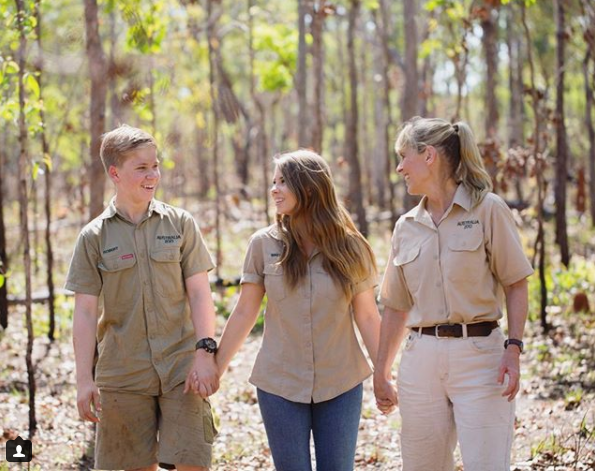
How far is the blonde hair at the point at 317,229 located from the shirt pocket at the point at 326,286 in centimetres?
2

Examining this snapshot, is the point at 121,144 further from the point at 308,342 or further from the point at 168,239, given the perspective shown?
the point at 308,342

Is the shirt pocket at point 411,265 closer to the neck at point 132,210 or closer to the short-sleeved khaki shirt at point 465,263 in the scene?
the short-sleeved khaki shirt at point 465,263

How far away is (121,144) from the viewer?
389cm

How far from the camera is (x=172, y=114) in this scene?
99.8ft

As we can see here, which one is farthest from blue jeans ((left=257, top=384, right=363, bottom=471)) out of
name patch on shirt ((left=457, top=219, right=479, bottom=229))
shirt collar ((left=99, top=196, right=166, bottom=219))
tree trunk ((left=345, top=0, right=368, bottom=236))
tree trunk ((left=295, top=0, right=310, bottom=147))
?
tree trunk ((left=345, top=0, right=368, bottom=236))

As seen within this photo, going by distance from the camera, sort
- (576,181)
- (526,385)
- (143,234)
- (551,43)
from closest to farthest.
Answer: (143,234) → (526,385) → (576,181) → (551,43)

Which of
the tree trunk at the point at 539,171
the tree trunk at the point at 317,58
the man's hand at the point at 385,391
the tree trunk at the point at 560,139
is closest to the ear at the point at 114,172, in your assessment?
the man's hand at the point at 385,391

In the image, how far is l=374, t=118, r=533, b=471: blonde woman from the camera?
3.48 meters

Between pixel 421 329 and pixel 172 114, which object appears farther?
pixel 172 114

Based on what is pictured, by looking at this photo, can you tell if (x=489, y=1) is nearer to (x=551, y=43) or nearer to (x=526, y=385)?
(x=526, y=385)

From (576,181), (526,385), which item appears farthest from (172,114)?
(526,385)

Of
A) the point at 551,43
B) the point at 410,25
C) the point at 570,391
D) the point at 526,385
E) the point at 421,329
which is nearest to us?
the point at 421,329

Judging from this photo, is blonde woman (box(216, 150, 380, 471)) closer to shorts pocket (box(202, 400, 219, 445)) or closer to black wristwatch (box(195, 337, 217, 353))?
black wristwatch (box(195, 337, 217, 353))

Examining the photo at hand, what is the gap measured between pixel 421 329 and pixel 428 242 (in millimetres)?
389
